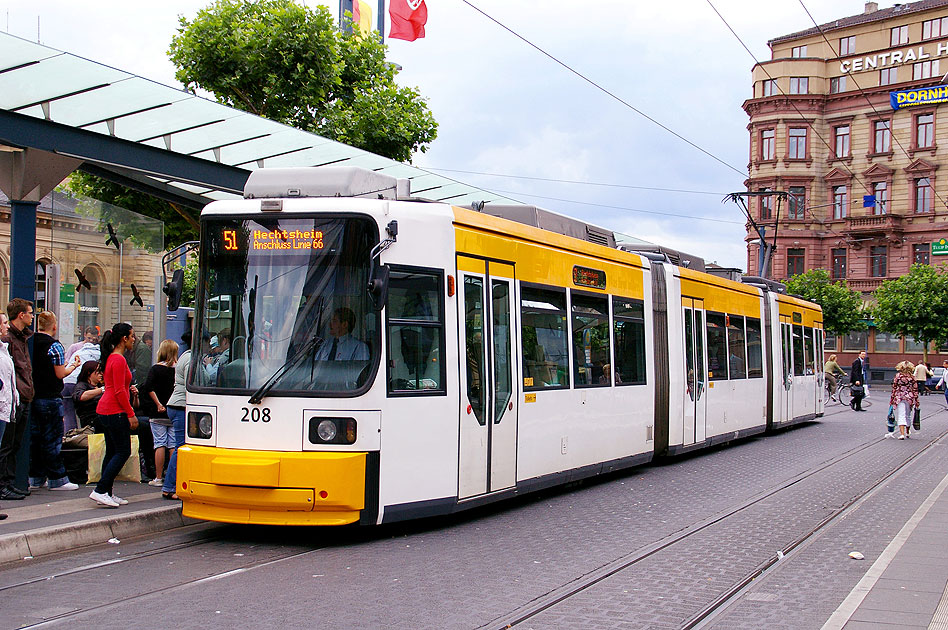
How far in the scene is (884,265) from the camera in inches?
2613

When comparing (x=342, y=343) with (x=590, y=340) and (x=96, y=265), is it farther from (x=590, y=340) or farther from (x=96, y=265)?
(x=96, y=265)

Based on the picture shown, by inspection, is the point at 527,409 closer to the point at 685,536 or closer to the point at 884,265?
the point at 685,536

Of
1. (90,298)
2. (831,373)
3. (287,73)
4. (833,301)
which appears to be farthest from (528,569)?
(833,301)

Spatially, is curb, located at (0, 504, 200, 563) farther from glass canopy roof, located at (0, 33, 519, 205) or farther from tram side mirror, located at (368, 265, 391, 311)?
glass canopy roof, located at (0, 33, 519, 205)

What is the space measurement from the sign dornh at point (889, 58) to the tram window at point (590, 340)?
194 ft

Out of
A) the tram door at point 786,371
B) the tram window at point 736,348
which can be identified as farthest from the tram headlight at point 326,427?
the tram door at point 786,371

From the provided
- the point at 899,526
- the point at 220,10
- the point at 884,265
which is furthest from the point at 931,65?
the point at 899,526

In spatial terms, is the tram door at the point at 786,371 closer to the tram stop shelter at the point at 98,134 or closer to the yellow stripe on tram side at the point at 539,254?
the yellow stripe on tram side at the point at 539,254

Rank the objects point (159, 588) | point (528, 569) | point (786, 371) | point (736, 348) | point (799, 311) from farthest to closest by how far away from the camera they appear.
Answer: point (799, 311) → point (786, 371) → point (736, 348) → point (528, 569) → point (159, 588)

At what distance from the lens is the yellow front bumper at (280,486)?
27.7ft

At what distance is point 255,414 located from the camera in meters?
8.72

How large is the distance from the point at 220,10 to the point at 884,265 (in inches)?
1941

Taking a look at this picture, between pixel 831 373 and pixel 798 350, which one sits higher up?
pixel 798 350

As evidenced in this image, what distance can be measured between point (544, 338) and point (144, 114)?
18.0ft
